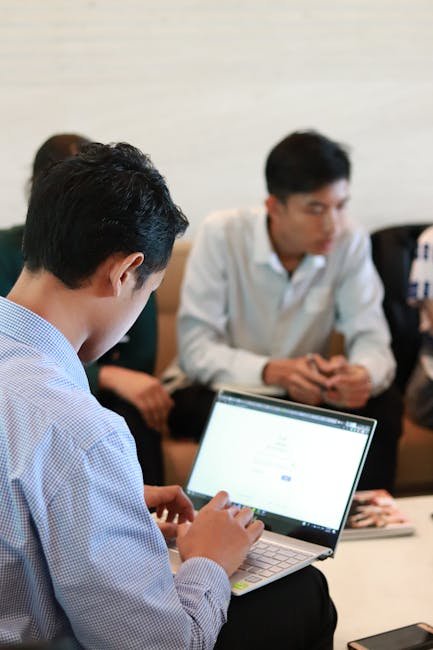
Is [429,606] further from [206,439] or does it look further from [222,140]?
[222,140]

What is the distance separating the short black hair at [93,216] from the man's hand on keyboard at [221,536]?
36 cm

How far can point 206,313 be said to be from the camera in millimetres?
2641

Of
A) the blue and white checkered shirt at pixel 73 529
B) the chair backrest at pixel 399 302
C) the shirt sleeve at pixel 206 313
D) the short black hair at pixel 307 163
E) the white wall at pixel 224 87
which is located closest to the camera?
the blue and white checkered shirt at pixel 73 529

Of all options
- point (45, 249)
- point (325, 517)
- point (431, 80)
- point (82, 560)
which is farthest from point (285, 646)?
point (431, 80)

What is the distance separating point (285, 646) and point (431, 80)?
2399mm

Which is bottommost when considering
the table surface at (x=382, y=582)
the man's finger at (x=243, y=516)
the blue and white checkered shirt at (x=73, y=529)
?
the table surface at (x=382, y=582)

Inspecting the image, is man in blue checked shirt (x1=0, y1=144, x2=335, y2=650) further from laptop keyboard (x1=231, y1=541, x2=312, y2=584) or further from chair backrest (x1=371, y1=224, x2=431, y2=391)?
chair backrest (x1=371, y1=224, x2=431, y2=391)

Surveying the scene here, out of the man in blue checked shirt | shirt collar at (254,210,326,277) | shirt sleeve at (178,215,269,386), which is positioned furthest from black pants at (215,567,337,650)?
shirt collar at (254,210,326,277)

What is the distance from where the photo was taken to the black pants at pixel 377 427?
2615 mm

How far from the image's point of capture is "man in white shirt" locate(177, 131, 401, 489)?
2.50m

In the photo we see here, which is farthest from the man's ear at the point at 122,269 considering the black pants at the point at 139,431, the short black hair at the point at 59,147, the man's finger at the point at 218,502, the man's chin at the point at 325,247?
the man's chin at the point at 325,247

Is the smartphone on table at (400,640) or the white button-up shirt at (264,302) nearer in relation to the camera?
the smartphone on table at (400,640)

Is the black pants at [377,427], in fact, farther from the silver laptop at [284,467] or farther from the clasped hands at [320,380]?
the silver laptop at [284,467]

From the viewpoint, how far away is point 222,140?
3.06 metres
